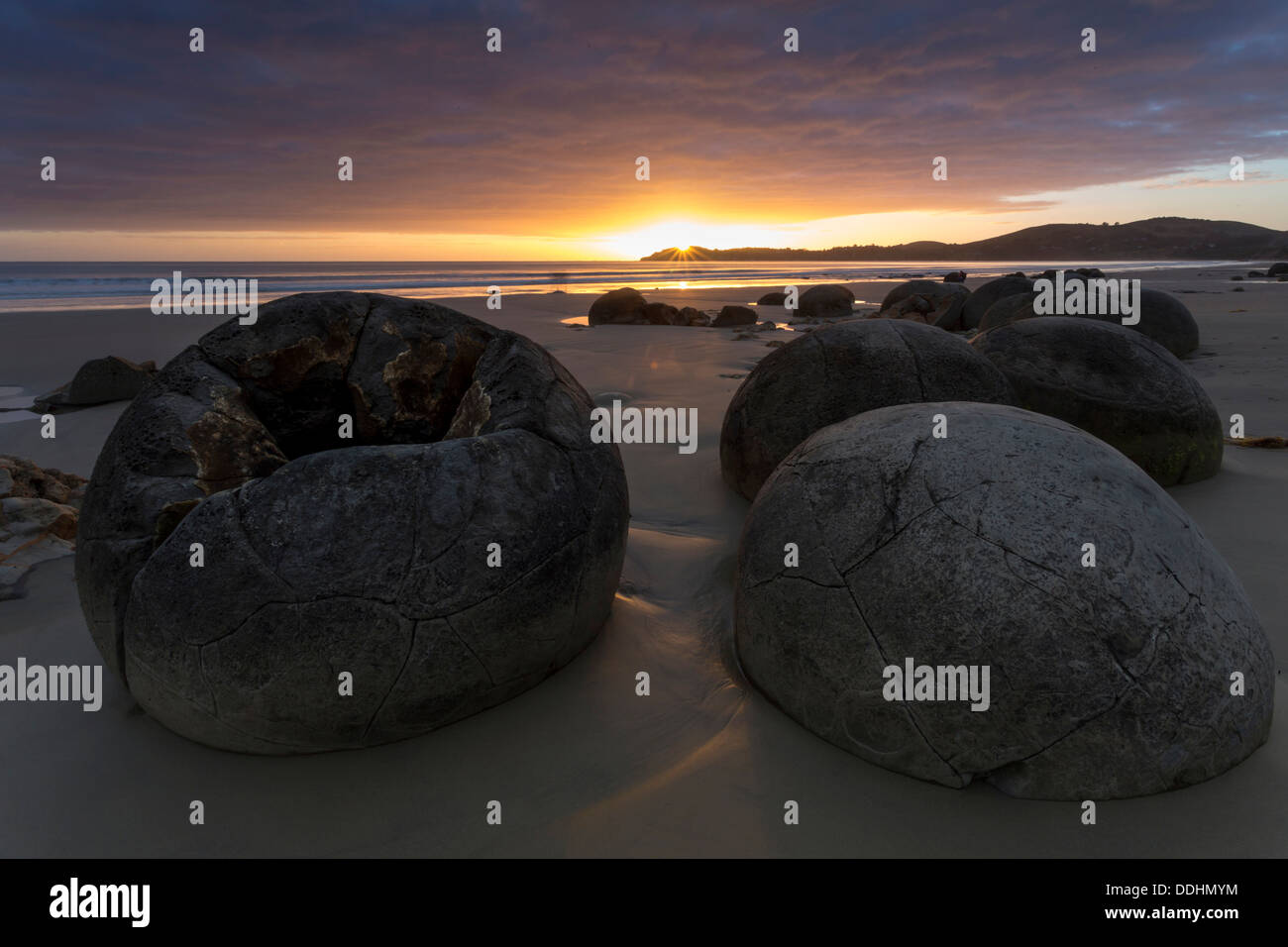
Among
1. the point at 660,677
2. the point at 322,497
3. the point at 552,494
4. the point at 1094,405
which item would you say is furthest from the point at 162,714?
the point at 1094,405

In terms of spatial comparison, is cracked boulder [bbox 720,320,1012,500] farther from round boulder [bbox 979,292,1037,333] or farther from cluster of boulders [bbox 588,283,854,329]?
cluster of boulders [bbox 588,283,854,329]

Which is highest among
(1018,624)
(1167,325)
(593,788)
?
(1167,325)

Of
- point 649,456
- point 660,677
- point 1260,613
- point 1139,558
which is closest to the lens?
point 1139,558

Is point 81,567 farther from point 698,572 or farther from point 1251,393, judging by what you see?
point 1251,393

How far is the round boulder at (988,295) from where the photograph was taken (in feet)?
47.2

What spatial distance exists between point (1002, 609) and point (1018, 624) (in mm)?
62

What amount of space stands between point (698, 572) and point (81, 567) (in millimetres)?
2835

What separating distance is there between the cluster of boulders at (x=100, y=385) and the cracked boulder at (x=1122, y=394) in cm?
925

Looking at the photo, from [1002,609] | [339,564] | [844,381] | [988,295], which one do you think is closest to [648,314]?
[988,295]

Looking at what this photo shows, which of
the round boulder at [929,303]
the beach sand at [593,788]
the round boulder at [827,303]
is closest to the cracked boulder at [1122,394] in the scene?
the beach sand at [593,788]

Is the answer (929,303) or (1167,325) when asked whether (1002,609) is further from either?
(929,303)

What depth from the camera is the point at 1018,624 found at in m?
2.36

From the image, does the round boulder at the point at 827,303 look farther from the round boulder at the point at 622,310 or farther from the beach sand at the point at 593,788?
the beach sand at the point at 593,788
